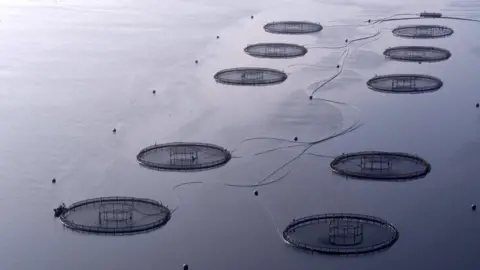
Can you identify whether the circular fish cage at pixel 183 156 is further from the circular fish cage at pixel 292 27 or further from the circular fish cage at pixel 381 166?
the circular fish cage at pixel 292 27

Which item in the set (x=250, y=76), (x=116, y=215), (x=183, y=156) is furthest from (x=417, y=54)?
(x=116, y=215)

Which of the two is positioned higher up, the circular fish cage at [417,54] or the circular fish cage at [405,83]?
the circular fish cage at [417,54]

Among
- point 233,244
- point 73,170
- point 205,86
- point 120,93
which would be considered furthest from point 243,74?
point 233,244

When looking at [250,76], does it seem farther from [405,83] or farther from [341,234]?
[341,234]

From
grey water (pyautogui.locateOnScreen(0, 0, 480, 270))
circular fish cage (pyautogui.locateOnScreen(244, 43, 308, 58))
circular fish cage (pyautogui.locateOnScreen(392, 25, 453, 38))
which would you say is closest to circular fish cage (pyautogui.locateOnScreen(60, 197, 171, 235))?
grey water (pyautogui.locateOnScreen(0, 0, 480, 270))

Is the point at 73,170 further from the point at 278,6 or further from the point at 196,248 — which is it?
the point at 278,6

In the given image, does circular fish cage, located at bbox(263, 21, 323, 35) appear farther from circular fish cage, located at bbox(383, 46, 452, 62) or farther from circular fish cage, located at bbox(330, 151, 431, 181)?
circular fish cage, located at bbox(330, 151, 431, 181)

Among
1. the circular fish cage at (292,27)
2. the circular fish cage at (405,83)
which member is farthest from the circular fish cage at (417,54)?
the circular fish cage at (292,27)
